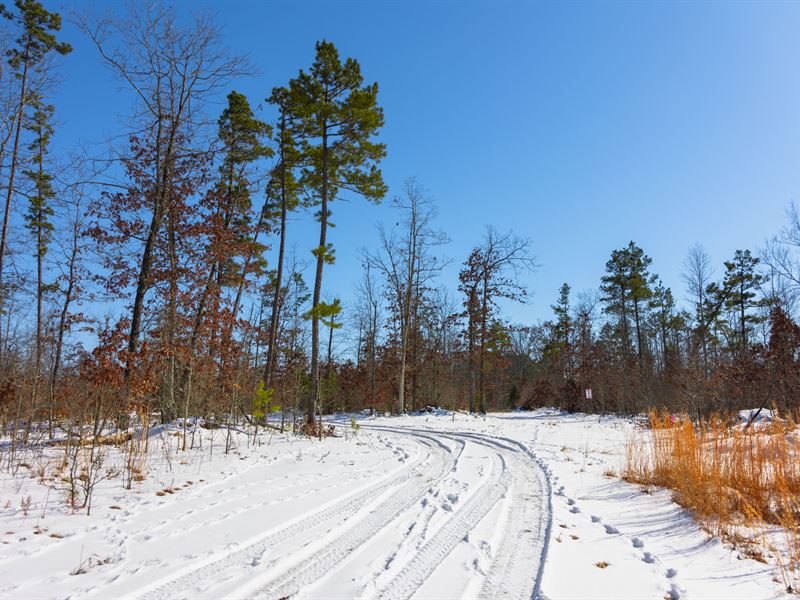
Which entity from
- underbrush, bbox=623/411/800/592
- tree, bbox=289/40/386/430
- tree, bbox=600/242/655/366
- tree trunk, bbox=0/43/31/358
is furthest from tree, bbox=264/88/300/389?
tree, bbox=600/242/655/366

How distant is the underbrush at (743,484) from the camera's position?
3.97 metres

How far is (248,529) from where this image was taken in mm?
4203

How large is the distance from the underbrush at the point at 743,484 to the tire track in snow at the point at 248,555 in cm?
363

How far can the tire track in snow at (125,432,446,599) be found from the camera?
2.96m

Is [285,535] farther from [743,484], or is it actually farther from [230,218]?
[230,218]

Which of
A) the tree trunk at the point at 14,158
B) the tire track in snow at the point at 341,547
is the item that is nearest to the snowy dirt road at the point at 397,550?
the tire track in snow at the point at 341,547

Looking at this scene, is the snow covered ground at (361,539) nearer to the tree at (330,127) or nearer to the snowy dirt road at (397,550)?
the snowy dirt road at (397,550)

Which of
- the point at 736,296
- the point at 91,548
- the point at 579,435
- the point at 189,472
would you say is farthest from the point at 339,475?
the point at 736,296

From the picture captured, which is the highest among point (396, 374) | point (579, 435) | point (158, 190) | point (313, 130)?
point (313, 130)

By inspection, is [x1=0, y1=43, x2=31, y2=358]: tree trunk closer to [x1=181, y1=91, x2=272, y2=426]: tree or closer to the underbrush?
[x1=181, y1=91, x2=272, y2=426]: tree

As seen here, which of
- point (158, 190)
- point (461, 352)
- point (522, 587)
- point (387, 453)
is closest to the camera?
point (522, 587)

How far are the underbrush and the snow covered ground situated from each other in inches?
9.8

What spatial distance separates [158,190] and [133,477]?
7648 mm

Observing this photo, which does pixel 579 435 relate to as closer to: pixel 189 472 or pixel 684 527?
pixel 684 527
